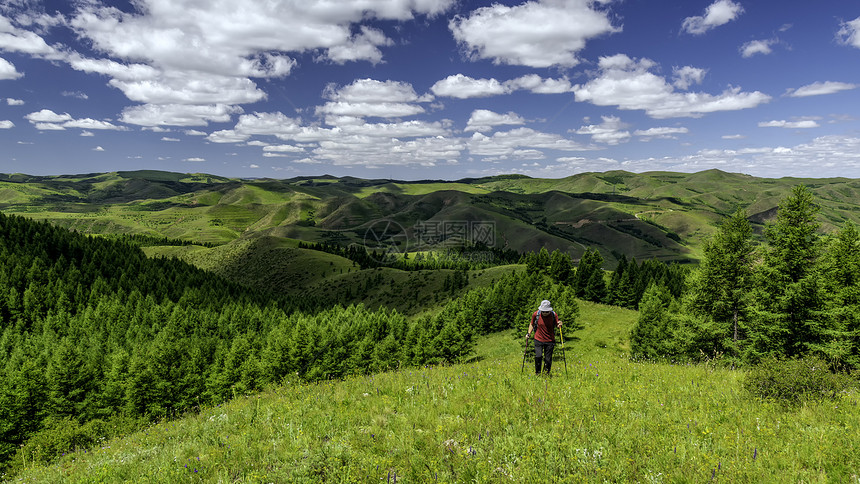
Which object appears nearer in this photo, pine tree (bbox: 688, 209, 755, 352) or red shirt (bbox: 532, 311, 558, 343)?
red shirt (bbox: 532, 311, 558, 343)

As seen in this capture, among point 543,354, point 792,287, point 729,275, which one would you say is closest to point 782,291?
point 792,287

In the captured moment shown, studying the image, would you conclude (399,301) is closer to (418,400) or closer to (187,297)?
(187,297)

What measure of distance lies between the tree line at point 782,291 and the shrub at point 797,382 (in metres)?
15.1

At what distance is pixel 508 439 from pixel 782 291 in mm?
27347

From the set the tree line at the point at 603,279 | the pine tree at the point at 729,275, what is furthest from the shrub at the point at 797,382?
the tree line at the point at 603,279

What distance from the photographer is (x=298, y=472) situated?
20.1 ft

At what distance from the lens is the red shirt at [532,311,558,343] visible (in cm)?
1270

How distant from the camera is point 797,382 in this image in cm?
856

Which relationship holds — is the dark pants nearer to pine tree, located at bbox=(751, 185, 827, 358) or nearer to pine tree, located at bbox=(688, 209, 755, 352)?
pine tree, located at bbox=(751, 185, 827, 358)

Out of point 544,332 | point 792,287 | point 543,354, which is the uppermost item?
point 544,332

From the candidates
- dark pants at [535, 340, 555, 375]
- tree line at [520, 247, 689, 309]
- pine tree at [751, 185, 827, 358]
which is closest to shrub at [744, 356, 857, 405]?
dark pants at [535, 340, 555, 375]

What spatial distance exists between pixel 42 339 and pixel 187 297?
39316 mm

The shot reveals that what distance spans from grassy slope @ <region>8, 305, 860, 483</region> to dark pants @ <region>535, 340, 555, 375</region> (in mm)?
1405

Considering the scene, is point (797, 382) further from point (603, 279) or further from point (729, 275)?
point (603, 279)
